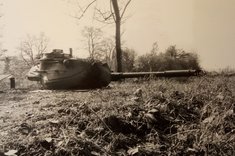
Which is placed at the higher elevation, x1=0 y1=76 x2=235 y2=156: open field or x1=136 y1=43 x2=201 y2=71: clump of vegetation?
x1=136 y1=43 x2=201 y2=71: clump of vegetation

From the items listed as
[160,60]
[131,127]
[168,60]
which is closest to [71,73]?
[131,127]

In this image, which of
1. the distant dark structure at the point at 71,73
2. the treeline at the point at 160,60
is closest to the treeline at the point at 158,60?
the treeline at the point at 160,60

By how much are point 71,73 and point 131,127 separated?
239 inches

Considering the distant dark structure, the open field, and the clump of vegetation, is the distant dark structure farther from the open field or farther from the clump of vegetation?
the clump of vegetation

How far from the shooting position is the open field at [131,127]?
371cm

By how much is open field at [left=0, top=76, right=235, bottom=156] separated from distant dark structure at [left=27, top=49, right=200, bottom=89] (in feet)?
15.3

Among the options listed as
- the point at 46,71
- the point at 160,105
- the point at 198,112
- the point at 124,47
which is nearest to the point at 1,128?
the point at 160,105

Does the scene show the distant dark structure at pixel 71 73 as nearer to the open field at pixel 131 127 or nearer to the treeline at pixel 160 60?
the open field at pixel 131 127

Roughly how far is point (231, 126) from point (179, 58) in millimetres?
18984

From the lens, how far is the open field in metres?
3.71

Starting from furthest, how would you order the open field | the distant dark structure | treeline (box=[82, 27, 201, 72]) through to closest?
treeline (box=[82, 27, 201, 72])
the distant dark structure
the open field

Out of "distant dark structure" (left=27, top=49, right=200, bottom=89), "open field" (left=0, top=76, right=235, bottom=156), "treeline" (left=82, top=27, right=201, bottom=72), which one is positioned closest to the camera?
"open field" (left=0, top=76, right=235, bottom=156)

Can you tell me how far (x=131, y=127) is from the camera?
14.2ft

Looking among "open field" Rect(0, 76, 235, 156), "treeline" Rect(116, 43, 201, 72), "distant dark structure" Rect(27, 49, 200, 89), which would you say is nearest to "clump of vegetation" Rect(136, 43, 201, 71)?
"treeline" Rect(116, 43, 201, 72)
